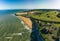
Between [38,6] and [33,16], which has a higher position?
[38,6]

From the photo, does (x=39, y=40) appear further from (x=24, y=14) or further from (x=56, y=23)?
(x=24, y=14)

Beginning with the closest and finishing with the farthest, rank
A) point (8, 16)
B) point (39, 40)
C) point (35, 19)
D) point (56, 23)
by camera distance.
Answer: point (39, 40)
point (56, 23)
point (35, 19)
point (8, 16)

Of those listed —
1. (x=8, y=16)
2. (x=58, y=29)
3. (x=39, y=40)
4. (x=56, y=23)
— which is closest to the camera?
(x=39, y=40)

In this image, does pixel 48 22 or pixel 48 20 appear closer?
pixel 48 22

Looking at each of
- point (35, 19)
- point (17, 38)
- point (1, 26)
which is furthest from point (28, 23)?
point (17, 38)

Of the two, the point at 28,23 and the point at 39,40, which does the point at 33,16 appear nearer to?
the point at 28,23

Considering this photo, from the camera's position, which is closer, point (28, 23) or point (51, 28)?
point (51, 28)

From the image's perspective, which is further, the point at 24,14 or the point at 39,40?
the point at 24,14

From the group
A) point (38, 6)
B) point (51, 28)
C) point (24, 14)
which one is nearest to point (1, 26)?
point (24, 14)

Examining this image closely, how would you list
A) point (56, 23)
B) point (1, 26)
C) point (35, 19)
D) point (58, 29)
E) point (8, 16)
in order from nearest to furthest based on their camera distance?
point (58, 29) < point (56, 23) < point (1, 26) < point (35, 19) < point (8, 16)
